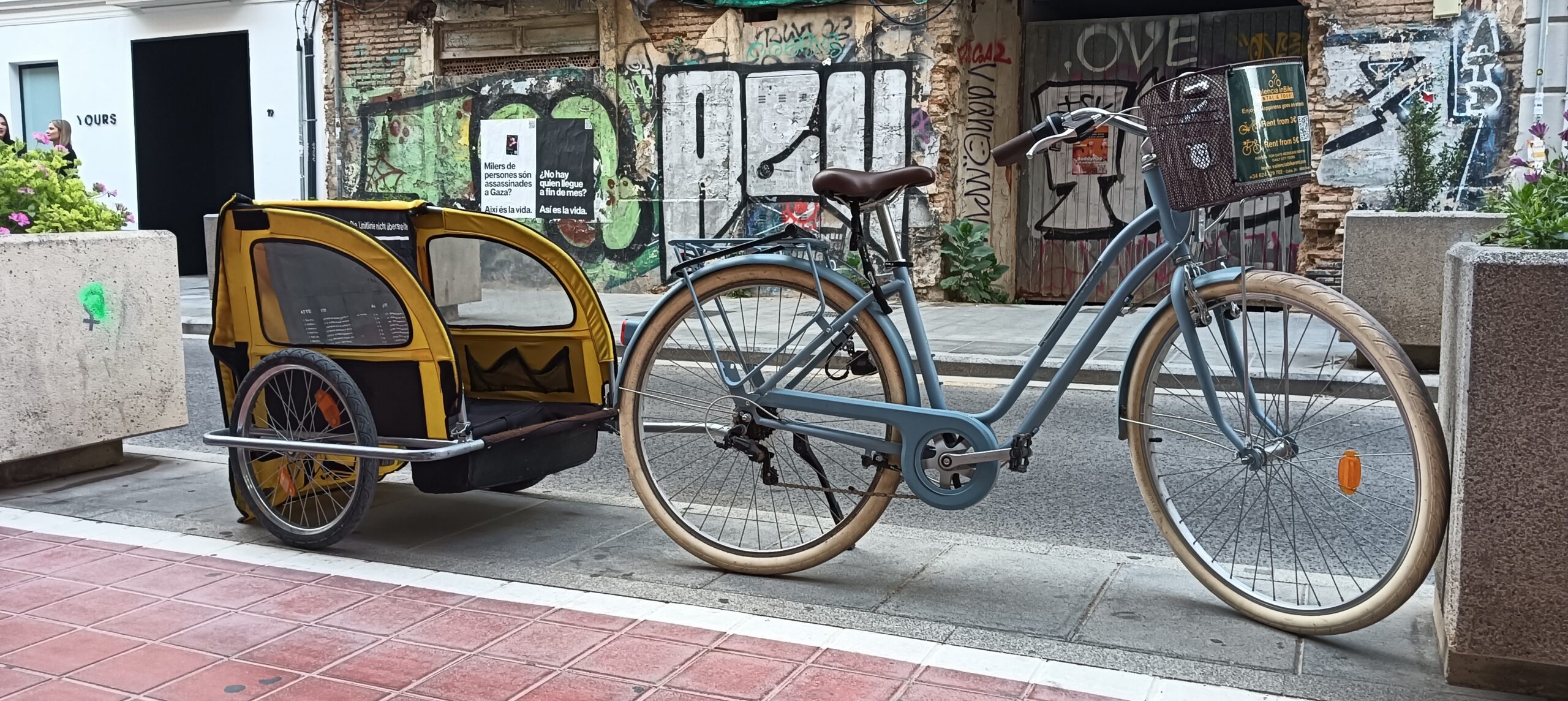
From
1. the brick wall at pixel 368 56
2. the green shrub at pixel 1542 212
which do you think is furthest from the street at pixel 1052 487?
the brick wall at pixel 368 56

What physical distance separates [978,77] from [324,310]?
38.6ft

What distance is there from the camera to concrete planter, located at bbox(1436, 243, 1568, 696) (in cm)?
304

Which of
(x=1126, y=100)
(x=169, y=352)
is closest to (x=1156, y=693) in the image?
(x=169, y=352)

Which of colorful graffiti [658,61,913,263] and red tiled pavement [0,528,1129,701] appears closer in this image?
red tiled pavement [0,528,1129,701]

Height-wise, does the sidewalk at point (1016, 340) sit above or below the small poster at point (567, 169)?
below

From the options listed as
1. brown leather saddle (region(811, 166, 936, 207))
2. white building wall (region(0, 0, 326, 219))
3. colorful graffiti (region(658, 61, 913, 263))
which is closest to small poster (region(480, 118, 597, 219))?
colorful graffiti (region(658, 61, 913, 263))

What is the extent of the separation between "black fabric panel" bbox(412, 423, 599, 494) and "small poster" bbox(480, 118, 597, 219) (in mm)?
11857

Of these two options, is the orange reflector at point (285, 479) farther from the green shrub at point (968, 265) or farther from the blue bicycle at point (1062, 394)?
the green shrub at point (968, 265)

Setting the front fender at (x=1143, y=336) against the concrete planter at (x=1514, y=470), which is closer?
→ the concrete planter at (x=1514, y=470)

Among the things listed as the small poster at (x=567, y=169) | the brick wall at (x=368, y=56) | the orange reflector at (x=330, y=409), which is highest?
the brick wall at (x=368, y=56)

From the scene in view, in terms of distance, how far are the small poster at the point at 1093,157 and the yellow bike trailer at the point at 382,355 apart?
36.5ft

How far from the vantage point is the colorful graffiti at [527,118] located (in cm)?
1628

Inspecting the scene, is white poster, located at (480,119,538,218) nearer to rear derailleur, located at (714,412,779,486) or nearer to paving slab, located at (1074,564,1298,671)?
rear derailleur, located at (714,412,779,486)

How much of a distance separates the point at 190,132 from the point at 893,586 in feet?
65.9
